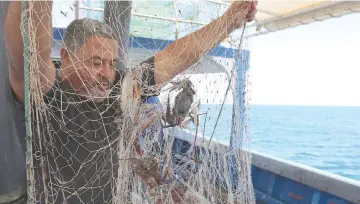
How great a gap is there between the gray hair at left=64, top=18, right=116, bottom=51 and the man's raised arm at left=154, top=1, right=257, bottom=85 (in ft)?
1.00

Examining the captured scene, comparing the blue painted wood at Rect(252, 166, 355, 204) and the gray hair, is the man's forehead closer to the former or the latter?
the gray hair

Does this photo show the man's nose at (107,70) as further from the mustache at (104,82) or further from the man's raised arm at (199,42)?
the man's raised arm at (199,42)

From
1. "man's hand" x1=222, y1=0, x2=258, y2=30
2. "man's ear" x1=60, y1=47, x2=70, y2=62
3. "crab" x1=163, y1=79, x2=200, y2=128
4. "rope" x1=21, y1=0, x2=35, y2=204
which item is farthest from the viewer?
"man's hand" x1=222, y1=0, x2=258, y2=30

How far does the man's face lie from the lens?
3.92ft

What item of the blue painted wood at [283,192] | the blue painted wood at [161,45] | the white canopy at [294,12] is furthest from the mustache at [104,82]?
the white canopy at [294,12]

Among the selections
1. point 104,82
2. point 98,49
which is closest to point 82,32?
point 98,49

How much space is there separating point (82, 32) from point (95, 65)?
14 cm

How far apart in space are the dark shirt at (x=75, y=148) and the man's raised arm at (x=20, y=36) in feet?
0.51

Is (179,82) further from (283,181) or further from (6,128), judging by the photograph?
(283,181)

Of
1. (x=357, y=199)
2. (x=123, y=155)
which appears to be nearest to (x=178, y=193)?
(x=123, y=155)

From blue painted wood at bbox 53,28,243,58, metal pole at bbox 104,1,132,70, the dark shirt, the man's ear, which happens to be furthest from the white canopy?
the man's ear

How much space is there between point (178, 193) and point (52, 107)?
0.74 m

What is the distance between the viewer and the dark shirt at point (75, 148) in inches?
46.1

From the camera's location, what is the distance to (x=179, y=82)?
1.22 m
